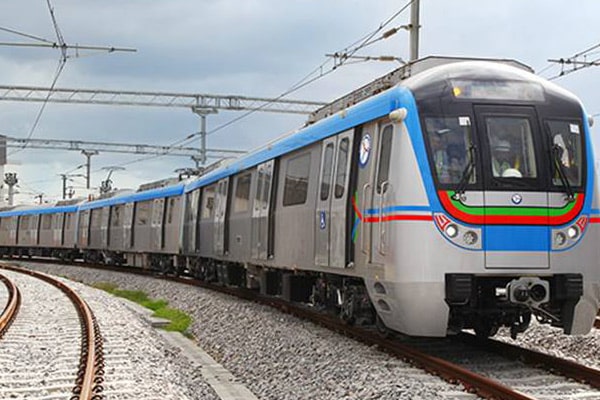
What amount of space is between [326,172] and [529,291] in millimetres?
3644

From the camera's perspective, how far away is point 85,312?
15844 millimetres

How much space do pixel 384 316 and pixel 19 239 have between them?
4441cm

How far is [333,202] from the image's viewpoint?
37.4 ft

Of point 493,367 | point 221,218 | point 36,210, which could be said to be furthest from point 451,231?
point 36,210

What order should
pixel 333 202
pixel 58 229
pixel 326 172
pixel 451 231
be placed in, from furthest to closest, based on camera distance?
pixel 58 229 → pixel 326 172 → pixel 333 202 → pixel 451 231

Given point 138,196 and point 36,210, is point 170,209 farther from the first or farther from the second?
point 36,210

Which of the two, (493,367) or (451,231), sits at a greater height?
(451,231)

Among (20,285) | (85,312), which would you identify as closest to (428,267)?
(85,312)

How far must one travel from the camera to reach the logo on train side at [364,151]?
10.3 metres

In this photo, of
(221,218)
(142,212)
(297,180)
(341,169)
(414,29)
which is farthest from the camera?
(142,212)

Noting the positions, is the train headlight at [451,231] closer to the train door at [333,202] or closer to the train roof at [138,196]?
the train door at [333,202]

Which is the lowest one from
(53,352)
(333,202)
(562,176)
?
(53,352)

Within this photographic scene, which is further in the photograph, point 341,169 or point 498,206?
point 341,169

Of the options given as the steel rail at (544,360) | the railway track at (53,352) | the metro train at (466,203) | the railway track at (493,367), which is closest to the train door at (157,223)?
the railway track at (53,352)
